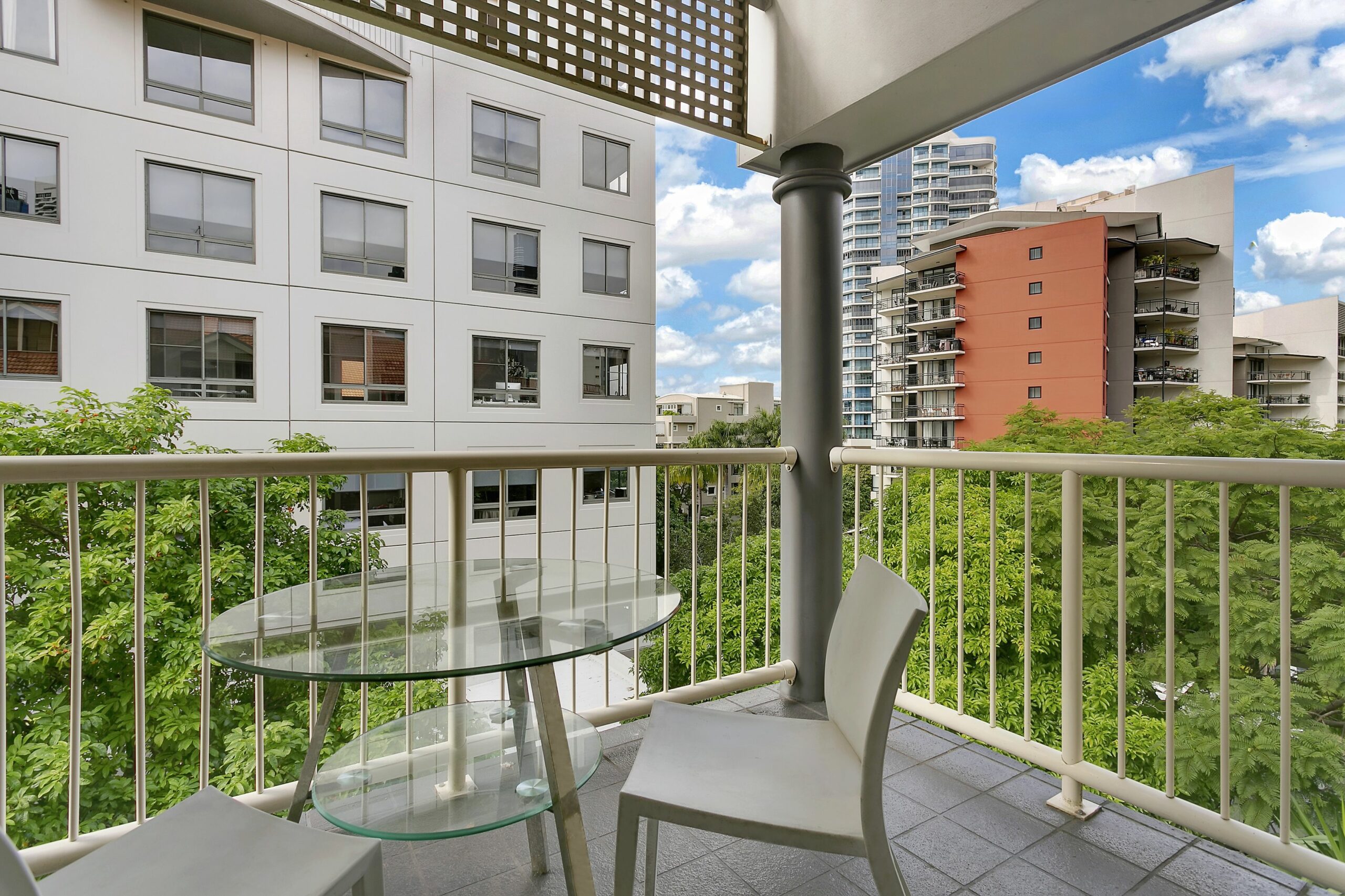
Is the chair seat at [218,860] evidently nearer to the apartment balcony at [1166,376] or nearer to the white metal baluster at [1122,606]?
the white metal baluster at [1122,606]

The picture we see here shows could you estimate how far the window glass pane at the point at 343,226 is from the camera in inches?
221

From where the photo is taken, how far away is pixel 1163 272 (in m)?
3.79

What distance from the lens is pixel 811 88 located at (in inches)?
90.0

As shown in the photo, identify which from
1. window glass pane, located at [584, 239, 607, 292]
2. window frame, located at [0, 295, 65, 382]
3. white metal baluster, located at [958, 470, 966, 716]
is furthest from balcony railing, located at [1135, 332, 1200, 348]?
window frame, located at [0, 295, 65, 382]

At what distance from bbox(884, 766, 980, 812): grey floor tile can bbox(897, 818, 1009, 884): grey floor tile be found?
88 millimetres

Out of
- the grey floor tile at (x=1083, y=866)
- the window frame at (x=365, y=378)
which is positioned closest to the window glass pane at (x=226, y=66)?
the window frame at (x=365, y=378)

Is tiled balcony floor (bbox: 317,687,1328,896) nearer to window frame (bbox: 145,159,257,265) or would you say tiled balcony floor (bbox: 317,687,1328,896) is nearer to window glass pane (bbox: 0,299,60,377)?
window glass pane (bbox: 0,299,60,377)

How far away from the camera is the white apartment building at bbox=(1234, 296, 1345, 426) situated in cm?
332

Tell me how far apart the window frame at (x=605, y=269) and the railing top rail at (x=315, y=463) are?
4056 mm

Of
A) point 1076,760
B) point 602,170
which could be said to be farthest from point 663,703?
point 602,170

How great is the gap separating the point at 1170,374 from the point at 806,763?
392 cm

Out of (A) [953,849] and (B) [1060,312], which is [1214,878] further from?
(B) [1060,312]

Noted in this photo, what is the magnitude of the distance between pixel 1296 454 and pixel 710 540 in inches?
258

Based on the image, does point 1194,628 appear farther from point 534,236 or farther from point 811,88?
point 534,236
